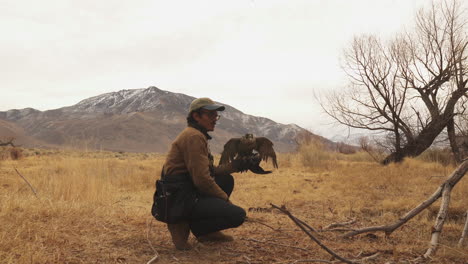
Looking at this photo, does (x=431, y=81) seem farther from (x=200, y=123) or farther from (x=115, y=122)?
(x=115, y=122)

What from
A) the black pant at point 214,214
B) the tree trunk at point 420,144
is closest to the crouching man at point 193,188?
→ the black pant at point 214,214

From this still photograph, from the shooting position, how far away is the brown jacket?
301 cm

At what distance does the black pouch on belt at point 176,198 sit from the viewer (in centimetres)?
313

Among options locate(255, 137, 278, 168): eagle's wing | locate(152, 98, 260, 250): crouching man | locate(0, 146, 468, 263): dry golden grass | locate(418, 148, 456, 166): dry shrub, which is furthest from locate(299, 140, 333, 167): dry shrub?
locate(152, 98, 260, 250): crouching man

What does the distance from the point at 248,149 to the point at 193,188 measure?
2.24ft

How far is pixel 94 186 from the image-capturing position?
6.20 metres

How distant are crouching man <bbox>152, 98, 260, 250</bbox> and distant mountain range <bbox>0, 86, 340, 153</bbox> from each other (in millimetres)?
77453

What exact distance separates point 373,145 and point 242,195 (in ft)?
34.9

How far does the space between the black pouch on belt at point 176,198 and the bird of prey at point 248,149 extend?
61cm

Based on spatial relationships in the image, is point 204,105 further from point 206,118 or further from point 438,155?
point 438,155

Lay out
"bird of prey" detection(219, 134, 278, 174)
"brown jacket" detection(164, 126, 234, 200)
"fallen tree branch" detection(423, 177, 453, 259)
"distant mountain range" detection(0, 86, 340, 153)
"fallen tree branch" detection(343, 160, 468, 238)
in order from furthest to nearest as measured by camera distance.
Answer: "distant mountain range" detection(0, 86, 340, 153) → "bird of prey" detection(219, 134, 278, 174) → "brown jacket" detection(164, 126, 234, 200) → "fallen tree branch" detection(343, 160, 468, 238) → "fallen tree branch" detection(423, 177, 453, 259)

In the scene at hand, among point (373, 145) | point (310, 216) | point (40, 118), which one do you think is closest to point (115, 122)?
point (40, 118)

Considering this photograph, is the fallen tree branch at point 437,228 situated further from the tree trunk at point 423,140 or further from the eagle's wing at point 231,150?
the tree trunk at point 423,140

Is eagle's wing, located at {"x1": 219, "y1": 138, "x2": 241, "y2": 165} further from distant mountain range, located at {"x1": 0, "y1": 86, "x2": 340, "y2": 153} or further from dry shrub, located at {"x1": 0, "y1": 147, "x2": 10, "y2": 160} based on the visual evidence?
distant mountain range, located at {"x1": 0, "y1": 86, "x2": 340, "y2": 153}
